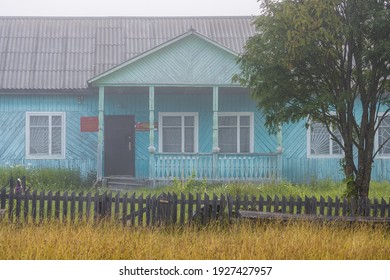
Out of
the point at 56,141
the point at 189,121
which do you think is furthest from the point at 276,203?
the point at 56,141

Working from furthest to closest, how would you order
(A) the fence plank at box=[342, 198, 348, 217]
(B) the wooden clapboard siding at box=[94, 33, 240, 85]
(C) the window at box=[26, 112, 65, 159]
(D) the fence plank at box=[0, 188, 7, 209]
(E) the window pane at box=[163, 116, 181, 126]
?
1. (E) the window pane at box=[163, 116, 181, 126]
2. (C) the window at box=[26, 112, 65, 159]
3. (B) the wooden clapboard siding at box=[94, 33, 240, 85]
4. (D) the fence plank at box=[0, 188, 7, 209]
5. (A) the fence plank at box=[342, 198, 348, 217]

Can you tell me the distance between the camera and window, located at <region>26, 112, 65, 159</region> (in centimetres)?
2256

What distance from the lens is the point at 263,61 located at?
41.8 ft

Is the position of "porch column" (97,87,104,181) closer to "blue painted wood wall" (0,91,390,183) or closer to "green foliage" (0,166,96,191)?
"green foliage" (0,166,96,191)

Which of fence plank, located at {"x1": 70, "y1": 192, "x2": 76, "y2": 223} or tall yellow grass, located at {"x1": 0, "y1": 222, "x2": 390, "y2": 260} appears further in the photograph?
fence plank, located at {"x1": 70, "y1": 192, "x2": 76, "y2": 223}

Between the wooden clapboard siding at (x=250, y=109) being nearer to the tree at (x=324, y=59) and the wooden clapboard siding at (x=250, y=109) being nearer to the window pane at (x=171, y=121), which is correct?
→ the window pane at (x=171, y=121)

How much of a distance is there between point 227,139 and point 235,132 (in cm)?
36

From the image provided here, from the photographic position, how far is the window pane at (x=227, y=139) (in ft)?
75.5

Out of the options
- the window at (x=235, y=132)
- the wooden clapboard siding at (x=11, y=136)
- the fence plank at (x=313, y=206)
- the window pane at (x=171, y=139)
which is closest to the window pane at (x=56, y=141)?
the wooden clapboard siding at (x=11, y=136)

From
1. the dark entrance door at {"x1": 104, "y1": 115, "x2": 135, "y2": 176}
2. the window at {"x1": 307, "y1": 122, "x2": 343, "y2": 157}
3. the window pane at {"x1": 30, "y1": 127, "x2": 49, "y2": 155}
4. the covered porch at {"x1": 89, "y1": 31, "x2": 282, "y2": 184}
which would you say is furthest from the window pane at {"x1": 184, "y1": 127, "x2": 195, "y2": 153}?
the window pane at {"x1": 30, "y1": 127, "x2": 49, "y2": 155}

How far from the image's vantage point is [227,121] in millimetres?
23109

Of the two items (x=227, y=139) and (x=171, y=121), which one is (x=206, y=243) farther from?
(x=171, y=121)
